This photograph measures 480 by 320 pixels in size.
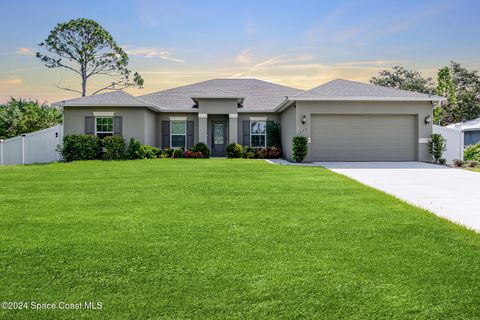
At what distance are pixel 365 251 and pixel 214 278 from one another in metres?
1.92

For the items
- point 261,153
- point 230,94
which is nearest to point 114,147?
point 230,94

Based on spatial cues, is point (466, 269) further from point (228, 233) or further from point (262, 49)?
point (262, 49)

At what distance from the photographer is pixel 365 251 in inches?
190

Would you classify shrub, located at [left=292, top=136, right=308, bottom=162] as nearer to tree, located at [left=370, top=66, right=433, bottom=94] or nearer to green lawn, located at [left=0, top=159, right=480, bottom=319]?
green lawn, located at [left=0, top=159, right=480, bottom=319]

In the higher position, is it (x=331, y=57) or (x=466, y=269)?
(x=331, y=57)

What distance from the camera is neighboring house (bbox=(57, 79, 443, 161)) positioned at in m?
19.0

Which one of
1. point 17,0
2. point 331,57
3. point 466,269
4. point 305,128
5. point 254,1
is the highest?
point 17,0

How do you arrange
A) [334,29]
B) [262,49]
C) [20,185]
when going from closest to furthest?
1. [20,185]
2. [334,29]
3. [262,49]

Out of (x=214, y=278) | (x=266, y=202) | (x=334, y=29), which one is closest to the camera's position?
(x=214, y=278)

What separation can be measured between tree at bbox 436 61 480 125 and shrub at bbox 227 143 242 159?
22325mm

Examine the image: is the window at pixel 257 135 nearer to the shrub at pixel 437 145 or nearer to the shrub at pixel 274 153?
the shrub at pixel 274 153

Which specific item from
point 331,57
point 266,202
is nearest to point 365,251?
point 266,202

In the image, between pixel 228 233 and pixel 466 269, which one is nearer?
pixel 466 269

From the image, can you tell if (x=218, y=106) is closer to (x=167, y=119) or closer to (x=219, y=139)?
(x=219, y=139)
